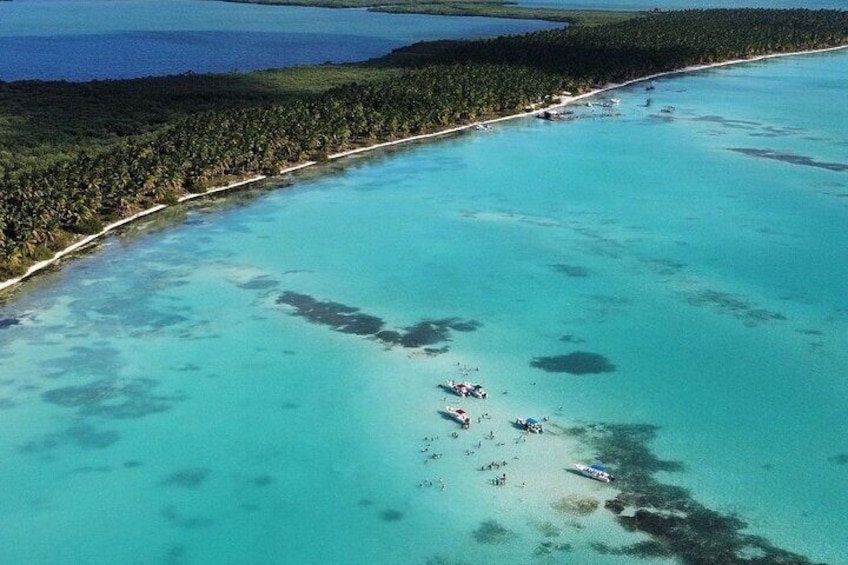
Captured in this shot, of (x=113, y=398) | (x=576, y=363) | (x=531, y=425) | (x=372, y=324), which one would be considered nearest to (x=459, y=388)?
(x=531, y=425)

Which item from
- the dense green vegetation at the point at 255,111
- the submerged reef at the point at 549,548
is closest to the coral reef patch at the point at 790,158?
the dense green vegetation at the point at 255,111

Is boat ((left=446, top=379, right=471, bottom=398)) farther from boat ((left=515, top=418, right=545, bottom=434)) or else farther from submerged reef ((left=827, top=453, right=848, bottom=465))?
submerged reef ((left=827, top=453, right=848, bottom=465))

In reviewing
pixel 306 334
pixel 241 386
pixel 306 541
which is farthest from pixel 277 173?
pixel 306 541

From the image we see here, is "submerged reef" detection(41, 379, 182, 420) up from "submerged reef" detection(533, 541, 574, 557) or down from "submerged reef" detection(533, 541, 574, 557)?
up

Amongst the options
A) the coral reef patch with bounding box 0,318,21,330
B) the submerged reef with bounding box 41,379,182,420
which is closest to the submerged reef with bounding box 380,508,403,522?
the submerged reef with bounding box 41,379,182,420

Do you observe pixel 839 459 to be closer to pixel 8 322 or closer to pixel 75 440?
pixel 75 440

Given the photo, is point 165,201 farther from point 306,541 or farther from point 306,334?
point 306,541
